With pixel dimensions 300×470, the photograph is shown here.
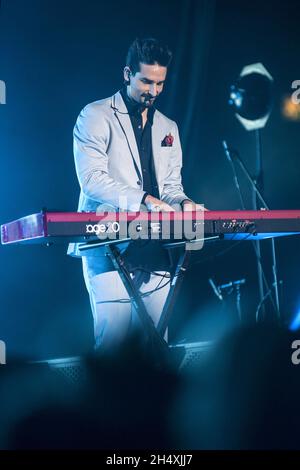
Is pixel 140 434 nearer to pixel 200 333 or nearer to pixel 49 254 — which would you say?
pixel 49 254

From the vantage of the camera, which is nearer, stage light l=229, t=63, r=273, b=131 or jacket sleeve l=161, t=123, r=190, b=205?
jacket sleeve l=161, t=123, r=190, b=205

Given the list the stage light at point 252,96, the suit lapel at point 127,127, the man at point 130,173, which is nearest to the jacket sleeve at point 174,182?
the man at point 130,173

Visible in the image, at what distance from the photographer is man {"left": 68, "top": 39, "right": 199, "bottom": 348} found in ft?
9.05

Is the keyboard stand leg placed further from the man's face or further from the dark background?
the dark background

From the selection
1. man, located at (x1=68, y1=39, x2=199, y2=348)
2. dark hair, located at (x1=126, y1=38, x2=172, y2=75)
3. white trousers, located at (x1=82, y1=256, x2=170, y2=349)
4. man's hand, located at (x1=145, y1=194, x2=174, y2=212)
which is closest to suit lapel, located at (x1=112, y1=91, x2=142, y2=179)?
man, located at (x1=68, y1=39, x2=199, y2=348)

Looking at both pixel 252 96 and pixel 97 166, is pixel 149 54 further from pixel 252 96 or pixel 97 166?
pixel 252 96

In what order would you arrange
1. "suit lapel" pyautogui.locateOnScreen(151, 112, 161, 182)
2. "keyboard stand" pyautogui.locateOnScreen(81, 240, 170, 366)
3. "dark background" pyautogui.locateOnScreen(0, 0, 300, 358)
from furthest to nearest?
"dark background" pyautogui.locateOnScreen(0, 0, 300, 358) < "suit lapel" pyautogui.locateOnScreen(151, 112, 161, 182) < "keyboard stand" pyautogui.locateOnScreen(81, 240, 170, 366)

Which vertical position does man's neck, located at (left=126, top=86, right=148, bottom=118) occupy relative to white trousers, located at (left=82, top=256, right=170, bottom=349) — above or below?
above

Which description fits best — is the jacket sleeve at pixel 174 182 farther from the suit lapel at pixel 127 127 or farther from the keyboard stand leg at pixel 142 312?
the keyboard stand leg at pixel 142 312

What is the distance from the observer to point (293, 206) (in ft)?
16.1

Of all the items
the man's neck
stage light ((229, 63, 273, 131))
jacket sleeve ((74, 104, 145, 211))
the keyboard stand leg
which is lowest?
the keyboard stand leg

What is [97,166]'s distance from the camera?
2.84 m

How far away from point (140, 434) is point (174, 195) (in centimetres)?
152

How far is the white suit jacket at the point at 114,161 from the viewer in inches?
108
